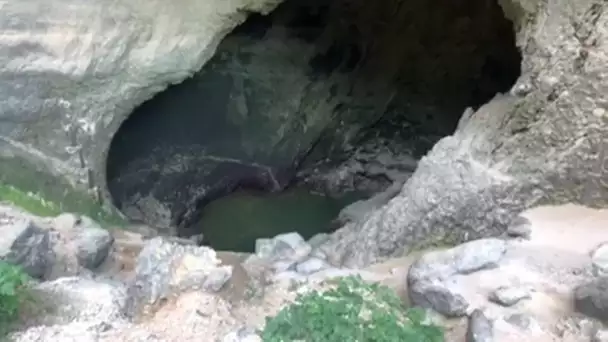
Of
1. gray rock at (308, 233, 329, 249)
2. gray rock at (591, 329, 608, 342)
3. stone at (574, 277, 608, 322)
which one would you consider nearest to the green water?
gray rock at (308, 233, 329, 249)

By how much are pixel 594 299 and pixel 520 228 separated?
2.24 feet

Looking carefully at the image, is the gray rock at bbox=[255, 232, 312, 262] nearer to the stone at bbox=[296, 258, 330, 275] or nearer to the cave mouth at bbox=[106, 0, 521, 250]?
the stone at bbox=[296, 258, 330, 275]

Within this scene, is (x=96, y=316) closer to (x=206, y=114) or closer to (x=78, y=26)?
(x=78, y=26)

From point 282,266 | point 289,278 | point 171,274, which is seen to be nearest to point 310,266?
point 282,266

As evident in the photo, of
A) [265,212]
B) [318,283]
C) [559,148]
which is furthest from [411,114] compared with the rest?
[318,283]

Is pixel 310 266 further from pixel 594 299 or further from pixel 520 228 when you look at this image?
pixel 594 299

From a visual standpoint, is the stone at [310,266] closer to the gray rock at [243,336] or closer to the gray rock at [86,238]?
the gray rock at [243,336]

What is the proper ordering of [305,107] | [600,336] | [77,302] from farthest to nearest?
[305,107] < [77,302] < [600,336]

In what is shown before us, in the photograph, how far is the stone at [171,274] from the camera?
2.70 meters

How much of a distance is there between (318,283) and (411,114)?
3331 mm

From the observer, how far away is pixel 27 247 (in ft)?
9.43

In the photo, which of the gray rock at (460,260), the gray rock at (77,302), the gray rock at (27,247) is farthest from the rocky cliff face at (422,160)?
the gray rock at (77,302)

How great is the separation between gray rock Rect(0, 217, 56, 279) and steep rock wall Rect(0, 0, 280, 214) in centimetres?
82

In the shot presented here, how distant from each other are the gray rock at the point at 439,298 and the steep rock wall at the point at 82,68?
7.04 ft
